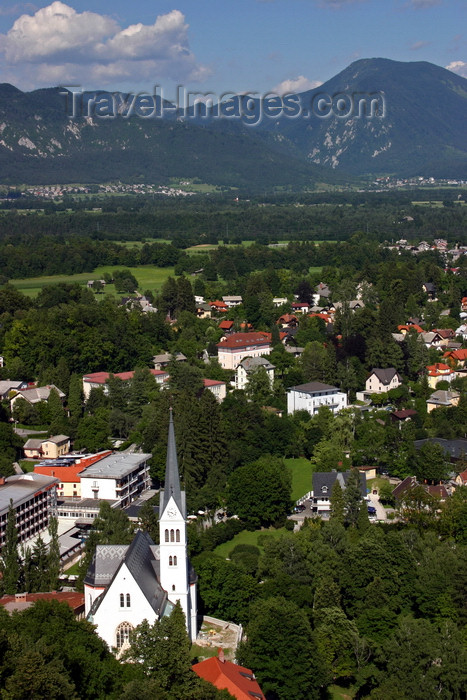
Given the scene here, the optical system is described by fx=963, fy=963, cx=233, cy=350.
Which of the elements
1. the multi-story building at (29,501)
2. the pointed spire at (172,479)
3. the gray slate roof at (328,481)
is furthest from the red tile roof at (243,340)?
the pointed spire at (172,479)

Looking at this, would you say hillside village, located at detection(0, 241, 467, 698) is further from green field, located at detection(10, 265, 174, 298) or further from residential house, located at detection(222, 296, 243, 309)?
green field, located at detection(10, 265, 174, 298)

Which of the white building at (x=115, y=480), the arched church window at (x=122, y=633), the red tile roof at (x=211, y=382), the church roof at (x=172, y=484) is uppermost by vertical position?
the church roof at (x=172, y=484)

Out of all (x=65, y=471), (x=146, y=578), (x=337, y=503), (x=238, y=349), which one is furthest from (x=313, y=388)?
(x=146, y=578)

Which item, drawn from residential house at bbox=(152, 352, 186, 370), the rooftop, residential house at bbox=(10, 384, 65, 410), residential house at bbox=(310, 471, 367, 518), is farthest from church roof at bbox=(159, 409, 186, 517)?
residential house at bbox=(152, 352, 186, 370)

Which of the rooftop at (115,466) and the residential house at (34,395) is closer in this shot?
the rooftop at (115,466)

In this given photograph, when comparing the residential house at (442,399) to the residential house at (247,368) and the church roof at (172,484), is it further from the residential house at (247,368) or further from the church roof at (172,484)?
the church roof at (172,484)

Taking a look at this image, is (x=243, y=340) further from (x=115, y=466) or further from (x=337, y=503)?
(x=337, y=503)
